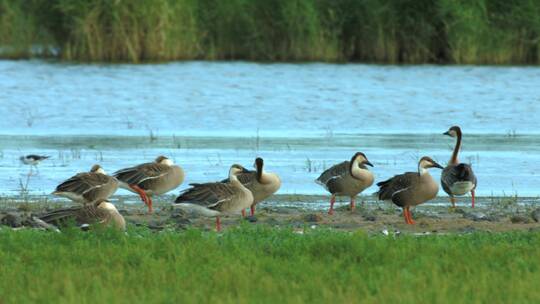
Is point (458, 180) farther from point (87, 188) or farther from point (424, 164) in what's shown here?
point (87, 188)

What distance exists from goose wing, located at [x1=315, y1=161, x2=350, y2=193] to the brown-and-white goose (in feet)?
8.93

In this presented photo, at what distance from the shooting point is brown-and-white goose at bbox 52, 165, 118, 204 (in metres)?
14.5

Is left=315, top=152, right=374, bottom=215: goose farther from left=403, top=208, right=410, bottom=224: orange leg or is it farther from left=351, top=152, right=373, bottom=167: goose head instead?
left=403, top=208, right=410, bottom=224: orange leg

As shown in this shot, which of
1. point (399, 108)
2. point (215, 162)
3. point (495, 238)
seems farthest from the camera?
point (399, 108)

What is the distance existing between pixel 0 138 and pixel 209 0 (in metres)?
21.0

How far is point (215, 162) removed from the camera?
20.1 metres

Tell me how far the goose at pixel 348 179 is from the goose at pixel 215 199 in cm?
168

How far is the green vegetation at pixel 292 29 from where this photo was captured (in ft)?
134

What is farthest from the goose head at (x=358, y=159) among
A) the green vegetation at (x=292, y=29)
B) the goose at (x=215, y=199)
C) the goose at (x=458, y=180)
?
the green vegetation at (x=292, y=29)

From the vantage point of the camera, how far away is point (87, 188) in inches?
572

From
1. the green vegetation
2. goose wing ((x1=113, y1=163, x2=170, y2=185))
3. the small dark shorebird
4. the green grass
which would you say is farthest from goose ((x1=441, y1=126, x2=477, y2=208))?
the green vegetation

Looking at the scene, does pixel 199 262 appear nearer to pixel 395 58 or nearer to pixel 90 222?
pixel 90 222

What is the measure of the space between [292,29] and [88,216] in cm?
3055

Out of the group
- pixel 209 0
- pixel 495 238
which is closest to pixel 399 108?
pixel 209 0
